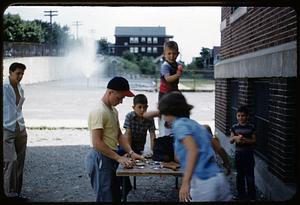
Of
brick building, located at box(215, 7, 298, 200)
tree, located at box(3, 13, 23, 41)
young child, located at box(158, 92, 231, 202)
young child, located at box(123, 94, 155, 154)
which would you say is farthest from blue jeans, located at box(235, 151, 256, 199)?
tree, located at box(3, 13, 23, 41)

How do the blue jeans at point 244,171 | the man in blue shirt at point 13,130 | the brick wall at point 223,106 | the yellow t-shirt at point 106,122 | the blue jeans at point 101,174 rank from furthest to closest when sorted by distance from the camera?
1. the brick wall at point 223,106
2. the blue jeans at point 244,171
3. the man in blue shirt at point 13,130
4. the blue jeans at point 101,174
5. the yellow t-shirt at point 106,122

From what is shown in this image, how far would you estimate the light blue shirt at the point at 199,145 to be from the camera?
8.69 ft

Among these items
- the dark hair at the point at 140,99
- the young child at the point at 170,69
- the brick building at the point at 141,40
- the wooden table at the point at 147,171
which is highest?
the brick building at the point at 141,40

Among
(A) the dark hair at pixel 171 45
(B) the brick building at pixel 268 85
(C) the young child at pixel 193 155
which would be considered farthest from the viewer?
(B) the brick building at pixel 268 85

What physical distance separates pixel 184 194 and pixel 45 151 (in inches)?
232

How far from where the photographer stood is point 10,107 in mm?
3959

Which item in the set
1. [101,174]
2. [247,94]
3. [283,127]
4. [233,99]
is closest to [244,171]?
[283,127]

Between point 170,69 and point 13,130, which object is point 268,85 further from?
point 13,130

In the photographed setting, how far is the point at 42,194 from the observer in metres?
5.18

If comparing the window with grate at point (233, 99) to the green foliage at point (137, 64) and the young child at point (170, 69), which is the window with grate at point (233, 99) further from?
the young child at point (170, 69)

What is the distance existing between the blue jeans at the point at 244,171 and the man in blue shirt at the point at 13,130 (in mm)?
2140

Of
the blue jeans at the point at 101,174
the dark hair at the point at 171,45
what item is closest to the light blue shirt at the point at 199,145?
the blue jeans at the point at 101,174

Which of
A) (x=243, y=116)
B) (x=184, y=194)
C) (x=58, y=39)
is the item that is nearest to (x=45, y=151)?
(x=58, y=39)

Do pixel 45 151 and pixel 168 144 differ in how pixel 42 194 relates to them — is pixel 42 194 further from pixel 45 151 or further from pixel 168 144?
pixel 45 151
